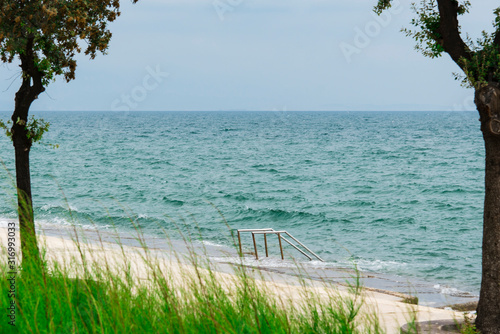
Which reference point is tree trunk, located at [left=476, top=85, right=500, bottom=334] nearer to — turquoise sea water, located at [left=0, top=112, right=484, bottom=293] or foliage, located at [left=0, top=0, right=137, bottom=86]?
turquoise sea water, located at [left=0, top=112, right=484, bottom=293]

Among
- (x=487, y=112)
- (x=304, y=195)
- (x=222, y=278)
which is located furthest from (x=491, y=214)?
(x=304, y=195)

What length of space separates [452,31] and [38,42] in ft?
21.1

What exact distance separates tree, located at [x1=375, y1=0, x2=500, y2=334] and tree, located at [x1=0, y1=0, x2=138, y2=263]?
5337 millimetres

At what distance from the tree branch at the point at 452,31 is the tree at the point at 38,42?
205 inches

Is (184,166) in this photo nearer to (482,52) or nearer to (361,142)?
(361,142)

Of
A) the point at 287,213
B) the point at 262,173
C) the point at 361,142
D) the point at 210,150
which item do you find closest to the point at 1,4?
the point at 287,213

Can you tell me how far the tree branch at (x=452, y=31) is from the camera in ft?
24.6

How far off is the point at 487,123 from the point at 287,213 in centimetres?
2591

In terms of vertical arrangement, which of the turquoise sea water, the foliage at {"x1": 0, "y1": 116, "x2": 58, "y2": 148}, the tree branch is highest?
the tree branch

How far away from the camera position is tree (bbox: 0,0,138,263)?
850 centimetres

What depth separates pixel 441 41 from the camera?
7.79 meters

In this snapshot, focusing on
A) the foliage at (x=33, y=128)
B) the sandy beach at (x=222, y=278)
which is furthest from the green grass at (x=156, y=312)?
the foliage at (x=33, y=128)

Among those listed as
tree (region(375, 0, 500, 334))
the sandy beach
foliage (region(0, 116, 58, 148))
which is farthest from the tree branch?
foliage (region(0, 116, 58, 148))

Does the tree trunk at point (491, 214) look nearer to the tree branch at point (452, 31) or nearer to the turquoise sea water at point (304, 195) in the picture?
the tree branch at point (452, 31)
